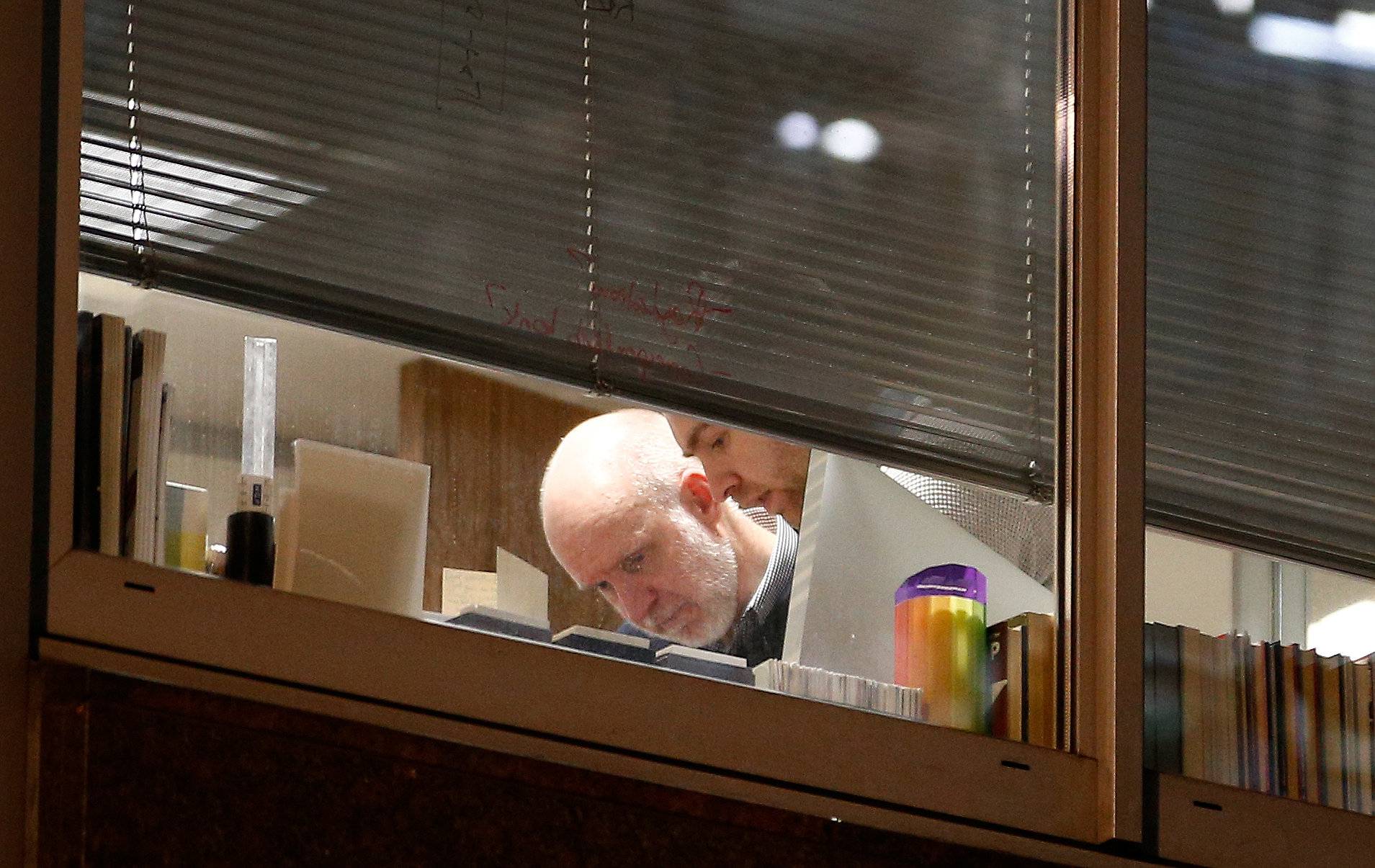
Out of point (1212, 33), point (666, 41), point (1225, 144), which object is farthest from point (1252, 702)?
point (666, 41)

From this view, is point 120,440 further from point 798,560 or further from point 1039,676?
point 1039,676

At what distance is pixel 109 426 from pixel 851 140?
0.80m

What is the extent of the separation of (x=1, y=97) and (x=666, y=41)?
658 mm

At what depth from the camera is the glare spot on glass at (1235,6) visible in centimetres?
204

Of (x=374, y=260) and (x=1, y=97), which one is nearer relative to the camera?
(x=1, y=97)

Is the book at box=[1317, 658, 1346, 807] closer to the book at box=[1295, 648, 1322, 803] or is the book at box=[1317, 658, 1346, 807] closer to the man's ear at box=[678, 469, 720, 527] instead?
the book at box=[1295, 648, 1322, 803]

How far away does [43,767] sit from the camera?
1.37 metres

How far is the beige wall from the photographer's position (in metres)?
1.79

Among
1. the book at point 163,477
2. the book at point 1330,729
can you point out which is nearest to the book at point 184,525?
the book at point 163,477

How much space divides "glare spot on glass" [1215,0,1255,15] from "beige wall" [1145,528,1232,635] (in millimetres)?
609

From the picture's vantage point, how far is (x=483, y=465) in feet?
5.36

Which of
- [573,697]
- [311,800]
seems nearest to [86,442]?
[311,800]

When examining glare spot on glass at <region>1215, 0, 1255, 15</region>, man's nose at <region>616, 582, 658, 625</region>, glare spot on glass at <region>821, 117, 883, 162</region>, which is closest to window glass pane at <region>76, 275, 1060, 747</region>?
man's nose at <region>616, 582, 658, 625</region>

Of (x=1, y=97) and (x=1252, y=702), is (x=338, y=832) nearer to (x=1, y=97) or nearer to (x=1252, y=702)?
(x=1, y=97)
